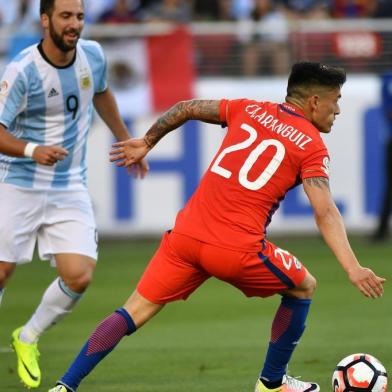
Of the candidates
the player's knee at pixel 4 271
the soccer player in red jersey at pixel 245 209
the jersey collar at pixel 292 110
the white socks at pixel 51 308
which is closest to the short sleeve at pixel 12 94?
the player's knee at pixel 4 271

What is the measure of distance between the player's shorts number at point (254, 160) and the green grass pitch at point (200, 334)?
62.9 inches

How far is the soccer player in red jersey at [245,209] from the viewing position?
272 inches

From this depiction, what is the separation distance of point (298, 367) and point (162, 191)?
27.3 feet

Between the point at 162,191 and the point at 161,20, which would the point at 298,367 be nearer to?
the point at 162,191

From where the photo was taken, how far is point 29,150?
778 cm

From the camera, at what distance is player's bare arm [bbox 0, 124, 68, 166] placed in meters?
7.60

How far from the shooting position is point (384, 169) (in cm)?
1683

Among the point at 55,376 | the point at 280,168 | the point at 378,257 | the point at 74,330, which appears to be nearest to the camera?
the point at 280,168

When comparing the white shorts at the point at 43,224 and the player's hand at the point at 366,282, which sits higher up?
the player's hand at the point at 366,282

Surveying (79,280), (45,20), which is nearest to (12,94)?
(45,20)

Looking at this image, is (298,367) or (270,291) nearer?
(270,291)

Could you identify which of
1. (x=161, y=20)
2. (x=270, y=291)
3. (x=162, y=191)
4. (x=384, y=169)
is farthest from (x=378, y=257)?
(x=270, y=291)

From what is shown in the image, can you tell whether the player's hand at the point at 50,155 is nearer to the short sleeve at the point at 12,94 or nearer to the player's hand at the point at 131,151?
the player's hand at the point at 131,151

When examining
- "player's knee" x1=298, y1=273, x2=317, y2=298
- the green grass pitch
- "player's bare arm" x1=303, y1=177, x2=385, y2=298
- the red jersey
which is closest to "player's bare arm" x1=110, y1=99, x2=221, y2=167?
the red jersey
